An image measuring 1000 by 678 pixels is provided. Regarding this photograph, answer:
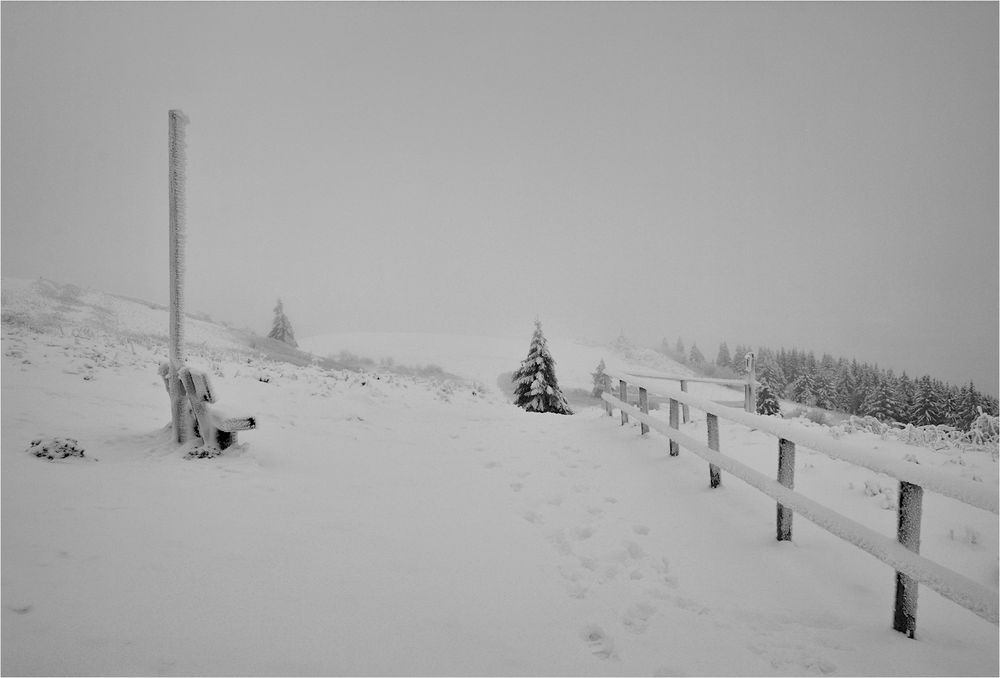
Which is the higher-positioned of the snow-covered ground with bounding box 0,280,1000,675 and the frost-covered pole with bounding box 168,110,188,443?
the frost-covered pole with bounding box 168,110,188,443

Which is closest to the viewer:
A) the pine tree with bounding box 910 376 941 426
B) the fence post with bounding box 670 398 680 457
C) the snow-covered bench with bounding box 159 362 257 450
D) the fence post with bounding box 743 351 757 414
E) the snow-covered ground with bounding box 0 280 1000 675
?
the snow-covered ground with bounding box 0 280 1000 675

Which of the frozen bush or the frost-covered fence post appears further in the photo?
the frost-covered fence post

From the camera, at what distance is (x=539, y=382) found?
22.9 m

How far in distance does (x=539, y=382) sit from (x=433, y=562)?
1939 centimetres

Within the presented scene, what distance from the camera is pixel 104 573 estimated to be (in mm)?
2842

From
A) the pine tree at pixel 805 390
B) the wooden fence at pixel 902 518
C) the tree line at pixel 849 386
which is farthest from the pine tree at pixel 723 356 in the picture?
the wooden fence at pixel 902 518

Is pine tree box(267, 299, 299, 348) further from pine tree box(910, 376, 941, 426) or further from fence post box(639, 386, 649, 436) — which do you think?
pine tree box(910, 376, 941, 426)

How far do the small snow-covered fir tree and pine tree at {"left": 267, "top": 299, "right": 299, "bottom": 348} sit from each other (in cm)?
2204

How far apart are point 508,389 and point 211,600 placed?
3431cm

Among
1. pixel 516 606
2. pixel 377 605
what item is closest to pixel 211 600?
pixel 377 605

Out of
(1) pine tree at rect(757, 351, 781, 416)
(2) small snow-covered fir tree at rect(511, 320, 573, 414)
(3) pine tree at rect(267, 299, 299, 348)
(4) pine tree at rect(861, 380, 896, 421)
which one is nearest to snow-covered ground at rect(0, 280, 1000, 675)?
(2) small snow-covered fir tree at rect(511, 320, 573, 414)

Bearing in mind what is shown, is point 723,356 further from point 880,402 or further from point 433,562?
point 433,562

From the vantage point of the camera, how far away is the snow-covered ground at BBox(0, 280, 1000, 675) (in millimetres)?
2518

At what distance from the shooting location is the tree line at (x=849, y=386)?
27672mm
